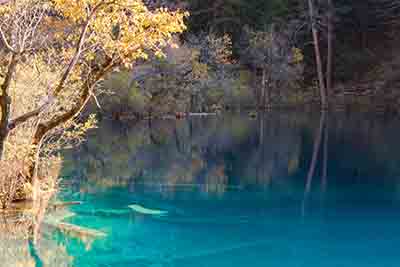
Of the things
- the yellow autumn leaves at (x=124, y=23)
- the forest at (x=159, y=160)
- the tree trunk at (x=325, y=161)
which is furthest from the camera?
the tree trunk at (x=325, y=161)

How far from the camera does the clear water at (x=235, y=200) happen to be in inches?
388

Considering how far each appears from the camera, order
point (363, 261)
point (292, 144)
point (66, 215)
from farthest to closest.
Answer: point (292, 144) < point (66, 215) < point (363, 261)

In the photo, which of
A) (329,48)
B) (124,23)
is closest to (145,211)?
(124,23)

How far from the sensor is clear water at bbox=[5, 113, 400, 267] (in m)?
9.87

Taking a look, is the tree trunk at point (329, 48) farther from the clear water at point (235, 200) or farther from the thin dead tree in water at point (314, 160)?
the clear water at point (235, 200)

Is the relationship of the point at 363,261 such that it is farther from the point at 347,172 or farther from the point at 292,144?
the point at 292,144

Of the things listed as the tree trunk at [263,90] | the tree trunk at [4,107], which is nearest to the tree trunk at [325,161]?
the tree trunk at [4,107]

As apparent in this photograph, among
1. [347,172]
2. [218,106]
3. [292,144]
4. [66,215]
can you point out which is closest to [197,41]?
[218,106]

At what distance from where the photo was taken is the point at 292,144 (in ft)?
83.6

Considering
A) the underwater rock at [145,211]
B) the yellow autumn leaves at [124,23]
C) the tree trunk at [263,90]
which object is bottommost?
the underwater rock at [145,211]

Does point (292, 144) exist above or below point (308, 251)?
above

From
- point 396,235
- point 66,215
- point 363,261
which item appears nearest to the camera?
point 363,261

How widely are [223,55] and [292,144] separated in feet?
60.4

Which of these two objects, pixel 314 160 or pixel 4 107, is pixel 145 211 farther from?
pixel 314 160
